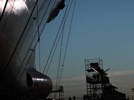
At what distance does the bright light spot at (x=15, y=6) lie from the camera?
833 cm

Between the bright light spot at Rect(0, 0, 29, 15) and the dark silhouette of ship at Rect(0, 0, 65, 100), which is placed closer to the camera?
the dark silhouette of ship at Rect(0, 0, 65, 100)

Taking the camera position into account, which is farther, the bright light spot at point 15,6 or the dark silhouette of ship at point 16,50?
the bright light spot at point 15,6

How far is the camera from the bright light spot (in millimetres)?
8326

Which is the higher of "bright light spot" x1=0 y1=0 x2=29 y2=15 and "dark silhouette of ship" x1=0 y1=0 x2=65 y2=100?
"bright light spot" x1=0 y1=0 x2=29 y2=15

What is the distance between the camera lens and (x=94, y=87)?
2903cm

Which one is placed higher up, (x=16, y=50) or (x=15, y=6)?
(x=15, y=6)

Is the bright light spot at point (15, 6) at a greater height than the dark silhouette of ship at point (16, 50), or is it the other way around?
the bright light spot at point (15, 6)

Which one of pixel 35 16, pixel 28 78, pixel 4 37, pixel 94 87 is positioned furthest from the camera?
pixel 94 87

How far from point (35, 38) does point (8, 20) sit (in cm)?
391

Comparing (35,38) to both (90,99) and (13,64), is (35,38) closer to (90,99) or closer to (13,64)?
(13,64)

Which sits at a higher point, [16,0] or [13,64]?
[16,0]

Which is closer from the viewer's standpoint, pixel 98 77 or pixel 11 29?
pixel 11 29

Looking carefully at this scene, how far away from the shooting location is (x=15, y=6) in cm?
917

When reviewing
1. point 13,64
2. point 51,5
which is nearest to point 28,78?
point 13,64
